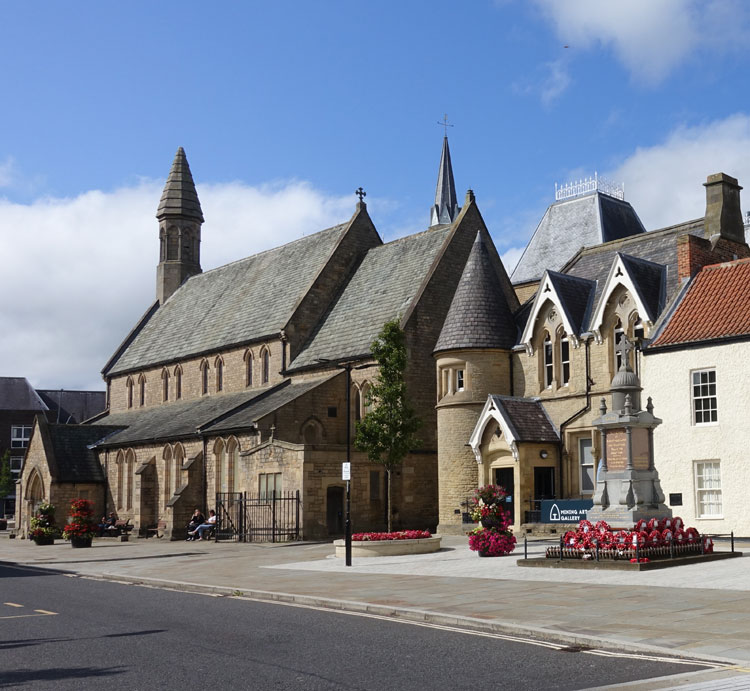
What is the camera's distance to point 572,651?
11.2 metres

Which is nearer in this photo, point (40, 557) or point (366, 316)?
point (40, 557)

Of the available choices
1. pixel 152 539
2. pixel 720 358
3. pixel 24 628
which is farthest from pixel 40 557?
pixel 720 358

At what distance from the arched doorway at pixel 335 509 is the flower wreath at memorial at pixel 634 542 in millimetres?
17238

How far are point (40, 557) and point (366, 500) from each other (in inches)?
513

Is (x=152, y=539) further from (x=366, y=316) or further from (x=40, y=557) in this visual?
(x=366, y=316)

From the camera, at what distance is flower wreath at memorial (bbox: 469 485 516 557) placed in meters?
26.5

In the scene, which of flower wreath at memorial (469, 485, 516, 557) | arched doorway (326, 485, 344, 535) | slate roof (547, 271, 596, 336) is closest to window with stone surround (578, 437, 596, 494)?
slate roof (547, 271, 596, 336)

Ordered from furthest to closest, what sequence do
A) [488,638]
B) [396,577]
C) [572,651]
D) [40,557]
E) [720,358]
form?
[40,557] → [720,358] → [396,577] → [488,638] → [572,651]

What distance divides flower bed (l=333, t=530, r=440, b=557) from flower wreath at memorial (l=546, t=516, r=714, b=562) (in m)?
7.33

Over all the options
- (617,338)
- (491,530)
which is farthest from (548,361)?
(491,530)

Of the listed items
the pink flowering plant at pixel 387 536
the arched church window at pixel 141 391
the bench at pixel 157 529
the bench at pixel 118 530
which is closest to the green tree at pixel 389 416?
the pink flowering plant at pixel 387 536

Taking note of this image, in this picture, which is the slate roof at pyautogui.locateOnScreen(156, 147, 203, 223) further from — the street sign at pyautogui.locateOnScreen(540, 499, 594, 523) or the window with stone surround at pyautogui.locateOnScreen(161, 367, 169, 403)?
the street sign at pyautogui.locateOnScreen(540, 499, 594, 523)

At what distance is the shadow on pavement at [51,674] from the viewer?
9.84m

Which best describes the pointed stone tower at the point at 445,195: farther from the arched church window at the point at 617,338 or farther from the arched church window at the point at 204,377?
the arched church window at the point at 617,338
